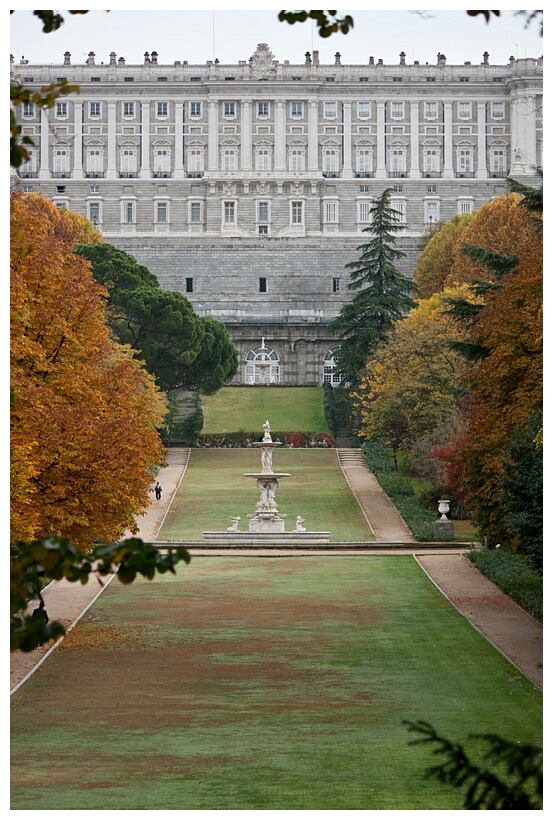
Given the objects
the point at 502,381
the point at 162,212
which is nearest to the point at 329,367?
the point at 162,212

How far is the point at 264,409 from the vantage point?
66.0 m

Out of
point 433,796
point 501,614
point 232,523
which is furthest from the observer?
point 232,523

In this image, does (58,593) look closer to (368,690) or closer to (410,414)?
Result: (368,690)

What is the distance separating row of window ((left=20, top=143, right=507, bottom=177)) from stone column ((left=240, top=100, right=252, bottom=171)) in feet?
1.63

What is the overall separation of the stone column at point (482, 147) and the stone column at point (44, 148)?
32.2 metres

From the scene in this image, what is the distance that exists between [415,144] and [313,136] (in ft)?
25.6

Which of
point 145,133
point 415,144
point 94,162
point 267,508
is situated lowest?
point 267,508

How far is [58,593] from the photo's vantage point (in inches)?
1147

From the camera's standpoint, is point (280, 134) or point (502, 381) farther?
point (280, 134)

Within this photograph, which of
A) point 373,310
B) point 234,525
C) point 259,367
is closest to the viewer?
point 234,525

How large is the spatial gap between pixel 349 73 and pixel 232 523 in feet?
239

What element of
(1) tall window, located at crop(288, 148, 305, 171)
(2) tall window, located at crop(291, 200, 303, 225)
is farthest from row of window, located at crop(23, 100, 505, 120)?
(2) tall window, located at crop(291, 200, 303, 225)

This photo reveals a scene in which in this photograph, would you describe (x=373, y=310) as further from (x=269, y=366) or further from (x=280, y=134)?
(x=280, y=134)
